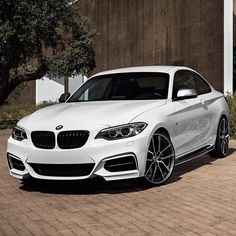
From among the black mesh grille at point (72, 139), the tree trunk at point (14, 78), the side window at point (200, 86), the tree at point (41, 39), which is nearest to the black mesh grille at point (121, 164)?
the black mesh grille at point (72, 139)

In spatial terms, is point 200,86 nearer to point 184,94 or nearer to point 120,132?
point 184,94

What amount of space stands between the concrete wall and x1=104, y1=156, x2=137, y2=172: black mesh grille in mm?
12321

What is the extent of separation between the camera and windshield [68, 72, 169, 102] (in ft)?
25.1

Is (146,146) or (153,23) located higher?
(153,23)

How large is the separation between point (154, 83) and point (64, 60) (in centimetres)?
1257

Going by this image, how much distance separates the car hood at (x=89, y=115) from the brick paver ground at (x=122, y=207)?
2.99 feet

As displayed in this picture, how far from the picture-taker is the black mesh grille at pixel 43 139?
21.3 feet

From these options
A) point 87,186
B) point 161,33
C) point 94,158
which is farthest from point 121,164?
point 161,33

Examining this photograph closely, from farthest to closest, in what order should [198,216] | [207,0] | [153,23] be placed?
[153,23], [207,0], [198,216]

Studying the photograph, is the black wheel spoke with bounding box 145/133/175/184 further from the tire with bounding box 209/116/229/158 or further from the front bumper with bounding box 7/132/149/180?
the tire with bounding box 209/116/229/158

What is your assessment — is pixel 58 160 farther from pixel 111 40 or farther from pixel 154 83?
pixel 111 40

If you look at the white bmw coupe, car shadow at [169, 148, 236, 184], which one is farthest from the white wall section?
the white bmw coupe

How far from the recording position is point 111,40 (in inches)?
1095

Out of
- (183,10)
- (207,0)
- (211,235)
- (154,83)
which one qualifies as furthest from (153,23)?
(211,235)
